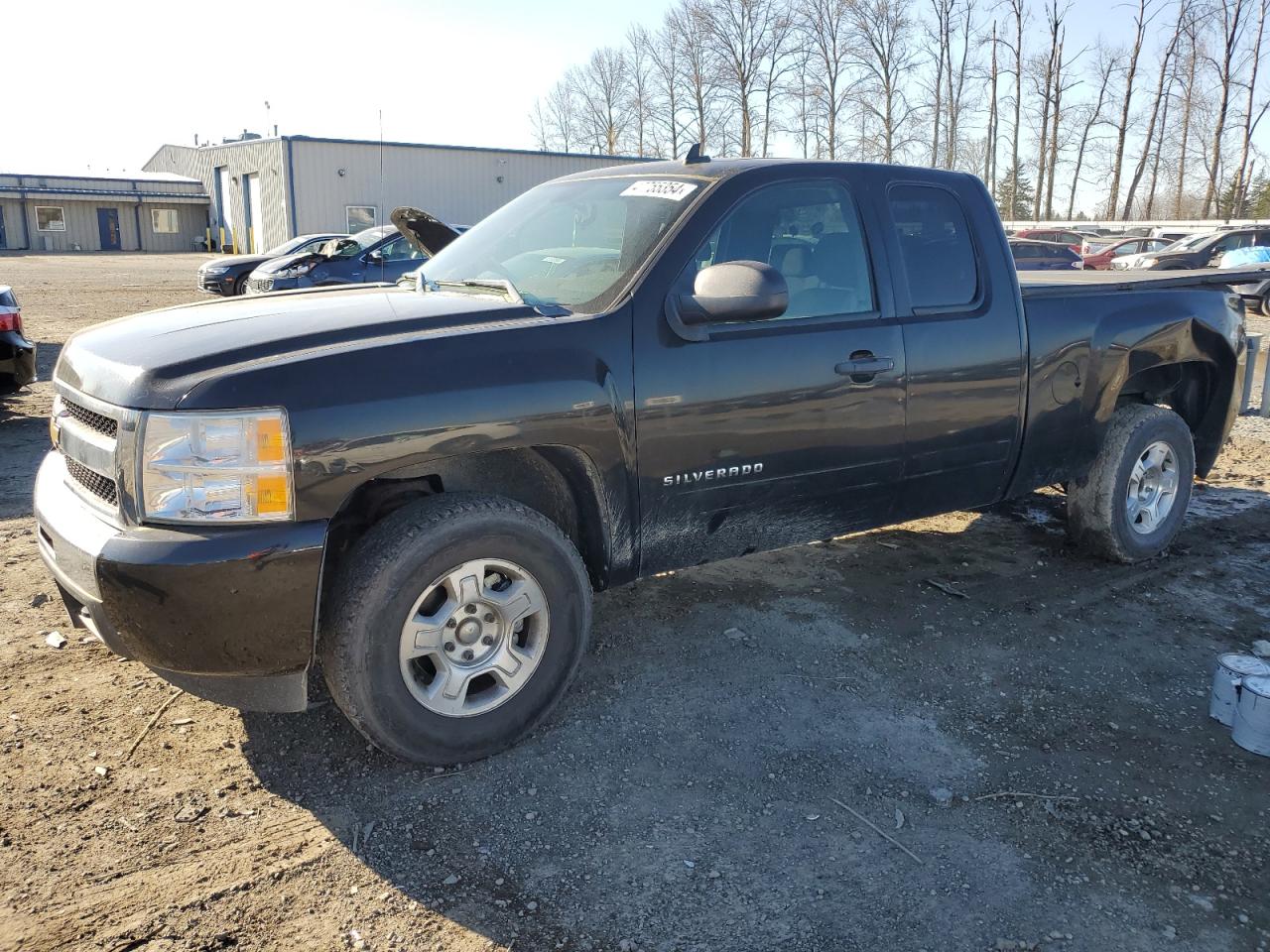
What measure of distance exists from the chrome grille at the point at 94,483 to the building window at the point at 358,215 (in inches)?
1404

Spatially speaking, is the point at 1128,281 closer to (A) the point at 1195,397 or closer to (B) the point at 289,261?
(A) the point at 1195,397

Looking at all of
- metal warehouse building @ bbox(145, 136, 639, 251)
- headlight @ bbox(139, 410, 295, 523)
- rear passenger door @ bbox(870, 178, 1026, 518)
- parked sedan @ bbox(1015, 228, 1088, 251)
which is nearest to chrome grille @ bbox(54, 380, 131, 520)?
headlight @ bbox(139, 410, 295, 523)

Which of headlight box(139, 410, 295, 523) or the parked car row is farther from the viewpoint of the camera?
the parked car row

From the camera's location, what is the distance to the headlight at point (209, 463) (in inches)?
111

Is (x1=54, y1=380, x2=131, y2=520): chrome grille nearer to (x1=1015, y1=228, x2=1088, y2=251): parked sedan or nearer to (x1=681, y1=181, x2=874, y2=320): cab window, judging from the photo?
(x1=681, y1=181, x2=874, y2=320): cab window

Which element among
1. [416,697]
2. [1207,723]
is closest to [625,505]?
[416,697]

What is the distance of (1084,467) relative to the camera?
514 cm

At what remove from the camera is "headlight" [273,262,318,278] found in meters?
16.0

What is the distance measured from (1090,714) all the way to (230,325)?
337 cm

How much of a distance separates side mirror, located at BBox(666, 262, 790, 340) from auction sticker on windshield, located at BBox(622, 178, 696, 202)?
1.50 ft

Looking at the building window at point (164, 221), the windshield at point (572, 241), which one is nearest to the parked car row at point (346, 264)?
the windshield at point (572, 241)

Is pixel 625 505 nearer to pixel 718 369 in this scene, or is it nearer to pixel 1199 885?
pixel 718 369

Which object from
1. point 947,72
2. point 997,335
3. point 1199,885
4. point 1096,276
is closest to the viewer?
point 1199,885

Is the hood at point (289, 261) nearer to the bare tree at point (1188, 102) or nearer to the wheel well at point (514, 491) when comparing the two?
the wheel well at point (514, 491)
